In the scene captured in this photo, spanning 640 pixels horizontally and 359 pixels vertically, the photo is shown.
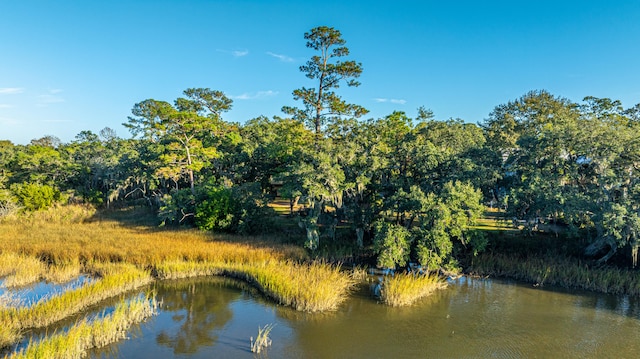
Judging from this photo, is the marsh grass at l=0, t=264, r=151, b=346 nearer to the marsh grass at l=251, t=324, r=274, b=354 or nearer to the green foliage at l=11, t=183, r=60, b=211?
the marsh grass at l=251, t=324, r=274, b=354

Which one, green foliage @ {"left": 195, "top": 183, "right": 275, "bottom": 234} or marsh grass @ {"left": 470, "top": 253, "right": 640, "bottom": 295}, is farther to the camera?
green foliage @ {"left": 195, "top": 183, "right": 275, "bottom": 234}

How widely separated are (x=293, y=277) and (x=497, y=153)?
12860mm

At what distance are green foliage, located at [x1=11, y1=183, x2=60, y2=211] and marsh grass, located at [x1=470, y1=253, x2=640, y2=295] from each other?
110 feet

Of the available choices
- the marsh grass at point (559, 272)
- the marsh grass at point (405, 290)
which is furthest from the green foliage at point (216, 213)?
the marsh grass at point (559, 272)

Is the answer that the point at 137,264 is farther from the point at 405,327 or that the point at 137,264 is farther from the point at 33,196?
A: the point at 33,196

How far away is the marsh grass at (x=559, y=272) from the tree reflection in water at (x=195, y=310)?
12.4 meters

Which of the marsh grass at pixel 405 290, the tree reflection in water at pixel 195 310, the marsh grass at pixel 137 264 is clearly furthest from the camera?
the marsh grass at pixel 405 290

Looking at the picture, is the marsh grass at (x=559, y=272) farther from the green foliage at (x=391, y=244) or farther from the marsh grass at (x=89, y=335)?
the marsh grass at (x=89, y=335)

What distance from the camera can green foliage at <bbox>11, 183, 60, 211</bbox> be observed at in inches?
1172

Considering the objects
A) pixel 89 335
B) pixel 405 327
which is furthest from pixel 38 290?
pixel 405 327

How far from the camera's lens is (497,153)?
19703mm

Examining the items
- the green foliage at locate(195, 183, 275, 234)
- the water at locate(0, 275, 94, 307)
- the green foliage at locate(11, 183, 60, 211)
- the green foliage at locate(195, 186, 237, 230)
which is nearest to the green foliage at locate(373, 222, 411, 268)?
the green foliage at locate(195, 183, 275, 234)

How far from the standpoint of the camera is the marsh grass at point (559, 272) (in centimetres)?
1591

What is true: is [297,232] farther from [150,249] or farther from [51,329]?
[51,329]
